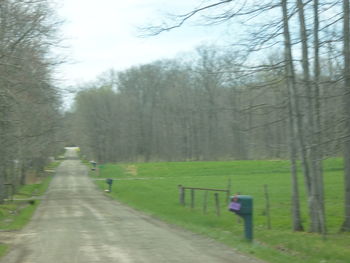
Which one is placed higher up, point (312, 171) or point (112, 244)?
point (312, 171)

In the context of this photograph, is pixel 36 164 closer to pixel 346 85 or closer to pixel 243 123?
pixel 243 123

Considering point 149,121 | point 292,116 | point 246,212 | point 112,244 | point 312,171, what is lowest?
point 112,244

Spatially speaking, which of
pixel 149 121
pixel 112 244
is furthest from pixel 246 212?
pixel 149 121

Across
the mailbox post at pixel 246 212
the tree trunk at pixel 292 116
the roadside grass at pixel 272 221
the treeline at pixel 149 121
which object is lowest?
the roadside grass at pixel 272 221

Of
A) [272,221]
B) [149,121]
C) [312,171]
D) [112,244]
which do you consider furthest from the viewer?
[149,121]

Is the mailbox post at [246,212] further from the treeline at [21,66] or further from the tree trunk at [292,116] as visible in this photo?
the treeline at [21,66]

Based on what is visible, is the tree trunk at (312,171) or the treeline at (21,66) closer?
the tree trunk at (312,171)

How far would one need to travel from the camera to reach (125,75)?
308ft

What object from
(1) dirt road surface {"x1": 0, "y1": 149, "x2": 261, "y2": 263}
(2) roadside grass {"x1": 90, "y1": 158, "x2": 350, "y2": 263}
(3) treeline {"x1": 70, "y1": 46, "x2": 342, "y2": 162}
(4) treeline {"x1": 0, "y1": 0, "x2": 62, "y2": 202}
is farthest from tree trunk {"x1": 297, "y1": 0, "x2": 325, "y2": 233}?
(3) treeline {"x1": 70, "y1": 46, "x2": 342, "y2": 162}

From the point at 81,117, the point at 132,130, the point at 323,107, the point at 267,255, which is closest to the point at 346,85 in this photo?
the point at 323,107

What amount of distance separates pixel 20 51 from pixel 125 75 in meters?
75.3

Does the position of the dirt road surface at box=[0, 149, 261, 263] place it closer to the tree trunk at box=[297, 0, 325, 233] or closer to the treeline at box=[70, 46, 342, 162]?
the tree trunk at box=[297, 0, 325, 233]

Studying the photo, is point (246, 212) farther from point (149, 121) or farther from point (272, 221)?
point (149, 121)

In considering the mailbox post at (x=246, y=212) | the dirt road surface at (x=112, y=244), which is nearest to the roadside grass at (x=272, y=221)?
the mailbox post at (x=246, y=212)
